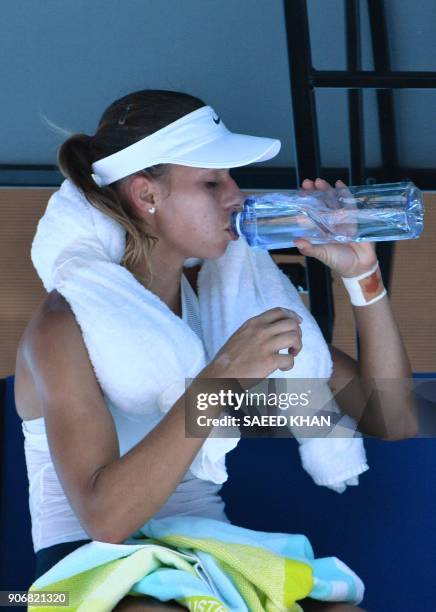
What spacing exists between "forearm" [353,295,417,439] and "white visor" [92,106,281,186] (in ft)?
0.98

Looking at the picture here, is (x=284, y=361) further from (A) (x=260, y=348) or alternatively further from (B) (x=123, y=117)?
(B) (x=123, y=117)

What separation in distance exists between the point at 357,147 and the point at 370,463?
571mm

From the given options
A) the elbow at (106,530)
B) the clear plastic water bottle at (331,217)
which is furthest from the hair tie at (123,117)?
the elbow at (106,530)

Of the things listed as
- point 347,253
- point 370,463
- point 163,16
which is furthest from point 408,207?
point 163,16

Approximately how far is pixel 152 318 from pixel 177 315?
168 millimetres

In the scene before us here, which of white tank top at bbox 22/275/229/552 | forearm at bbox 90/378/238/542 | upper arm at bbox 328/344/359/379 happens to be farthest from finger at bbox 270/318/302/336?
upper arm at bbox 328/344/359/379

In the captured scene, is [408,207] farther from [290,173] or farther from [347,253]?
[290,173]

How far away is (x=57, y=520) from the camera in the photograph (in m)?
1.58

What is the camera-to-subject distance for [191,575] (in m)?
1.40

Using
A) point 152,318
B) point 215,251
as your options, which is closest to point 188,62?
point 215,251

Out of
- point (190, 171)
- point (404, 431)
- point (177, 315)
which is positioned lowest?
point (404, 431)

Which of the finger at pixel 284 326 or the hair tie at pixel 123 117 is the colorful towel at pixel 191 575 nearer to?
Answer: the finger at pixel 284 326

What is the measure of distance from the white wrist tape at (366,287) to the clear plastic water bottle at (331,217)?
0.18 ft

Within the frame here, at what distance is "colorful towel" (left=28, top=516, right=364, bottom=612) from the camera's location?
4.50 feet
